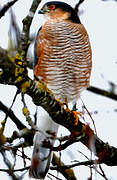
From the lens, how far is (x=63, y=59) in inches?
197

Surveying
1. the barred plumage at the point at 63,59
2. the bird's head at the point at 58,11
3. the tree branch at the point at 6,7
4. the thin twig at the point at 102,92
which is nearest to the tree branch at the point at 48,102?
the tree branch at the point at 6,7

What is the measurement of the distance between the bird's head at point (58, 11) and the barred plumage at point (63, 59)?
0.19 m

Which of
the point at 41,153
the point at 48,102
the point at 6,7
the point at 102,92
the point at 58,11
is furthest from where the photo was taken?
the point at 58,11

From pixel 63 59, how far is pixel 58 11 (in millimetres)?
Answer: 1052

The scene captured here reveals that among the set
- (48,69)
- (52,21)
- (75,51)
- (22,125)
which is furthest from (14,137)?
(52,21)

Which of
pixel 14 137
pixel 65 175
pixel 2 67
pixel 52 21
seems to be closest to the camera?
pixel 2 67

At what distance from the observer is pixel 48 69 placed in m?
5.03

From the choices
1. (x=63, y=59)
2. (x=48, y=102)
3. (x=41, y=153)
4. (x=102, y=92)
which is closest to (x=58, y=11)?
(x=63, y=59)

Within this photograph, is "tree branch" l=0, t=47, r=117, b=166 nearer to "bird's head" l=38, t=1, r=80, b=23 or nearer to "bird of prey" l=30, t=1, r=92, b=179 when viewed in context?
"bird of prey" l=30, t=1, r=92, b=179

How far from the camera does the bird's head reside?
18.3 feet

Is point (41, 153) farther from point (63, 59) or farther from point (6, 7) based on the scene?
point (6, 7)

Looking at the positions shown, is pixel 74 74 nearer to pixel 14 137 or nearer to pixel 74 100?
pixel 74 100

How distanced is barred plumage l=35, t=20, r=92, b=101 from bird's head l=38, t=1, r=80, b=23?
0.19 metres

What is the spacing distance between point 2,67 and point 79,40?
2872 mm
